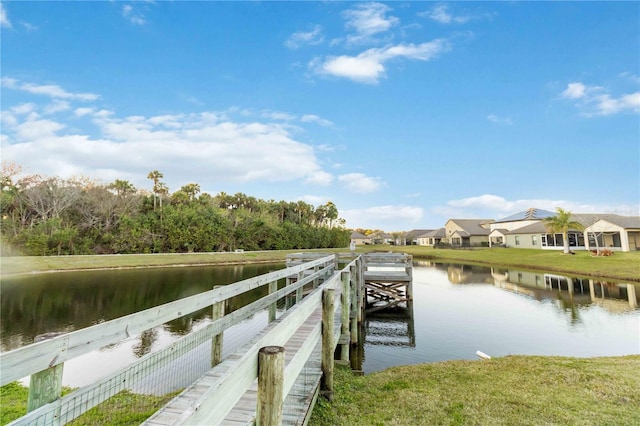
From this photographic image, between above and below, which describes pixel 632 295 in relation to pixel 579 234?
below

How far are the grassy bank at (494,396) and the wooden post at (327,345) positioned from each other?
0.58 feet

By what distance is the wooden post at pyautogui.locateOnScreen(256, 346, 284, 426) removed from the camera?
77.2 inches

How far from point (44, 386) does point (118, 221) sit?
148 ft

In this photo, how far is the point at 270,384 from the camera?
6.59 ft

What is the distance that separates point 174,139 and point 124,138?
4224 millimetres

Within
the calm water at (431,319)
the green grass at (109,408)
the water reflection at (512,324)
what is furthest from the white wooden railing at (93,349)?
the water reflection at (512,324)

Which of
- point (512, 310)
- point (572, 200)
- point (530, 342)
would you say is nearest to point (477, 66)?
point (512, 310)

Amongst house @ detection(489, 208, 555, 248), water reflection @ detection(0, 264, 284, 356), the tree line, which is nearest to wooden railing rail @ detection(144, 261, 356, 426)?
water reflection @ detection(0, 264, 284, 356)

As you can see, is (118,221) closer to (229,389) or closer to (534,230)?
(229,389)

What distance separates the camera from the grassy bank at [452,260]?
23406 millimetres

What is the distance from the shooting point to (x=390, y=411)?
4383 mm

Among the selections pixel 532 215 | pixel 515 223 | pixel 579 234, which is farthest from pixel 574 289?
pixel 532 215

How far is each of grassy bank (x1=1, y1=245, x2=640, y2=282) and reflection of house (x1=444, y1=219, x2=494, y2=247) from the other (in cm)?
1976

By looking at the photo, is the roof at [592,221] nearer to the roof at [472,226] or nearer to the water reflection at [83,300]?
the roof at [472,226]
